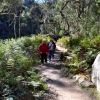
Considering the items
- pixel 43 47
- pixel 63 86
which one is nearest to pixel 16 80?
pixel 63 86

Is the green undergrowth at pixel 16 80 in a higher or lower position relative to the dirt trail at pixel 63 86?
higher

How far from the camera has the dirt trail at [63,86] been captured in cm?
907

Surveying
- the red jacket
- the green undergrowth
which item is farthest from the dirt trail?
the red jacket

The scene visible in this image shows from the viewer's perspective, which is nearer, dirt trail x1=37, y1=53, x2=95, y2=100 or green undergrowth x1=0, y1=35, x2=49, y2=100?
green undergrowth x1=0, y1=35, x2=49, y2=100

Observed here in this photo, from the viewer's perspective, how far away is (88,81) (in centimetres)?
1048

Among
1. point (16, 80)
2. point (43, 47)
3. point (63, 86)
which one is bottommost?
point (63, 86)

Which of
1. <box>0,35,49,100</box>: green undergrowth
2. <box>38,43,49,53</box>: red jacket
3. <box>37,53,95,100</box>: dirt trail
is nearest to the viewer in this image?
<box>0,35,49,100</box>: green undergrowth

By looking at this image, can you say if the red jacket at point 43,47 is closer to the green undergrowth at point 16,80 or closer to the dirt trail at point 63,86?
the dirt trail at point 63,86

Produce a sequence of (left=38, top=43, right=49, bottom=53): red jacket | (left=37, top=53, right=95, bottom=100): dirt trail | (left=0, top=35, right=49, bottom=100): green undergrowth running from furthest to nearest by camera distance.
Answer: (left=38, top=43, right=49, bottom=53): red jacket < (left=37, top=53, right=95, bottom=100): dirt trail < (left=0, top=35, right=49, bottom=100): green undergrowth

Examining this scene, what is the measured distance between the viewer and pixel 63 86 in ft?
33.9

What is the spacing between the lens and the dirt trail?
907cm

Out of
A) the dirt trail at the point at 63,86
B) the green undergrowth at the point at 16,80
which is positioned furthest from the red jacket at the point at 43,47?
the green undergrowth at the point at 16,80

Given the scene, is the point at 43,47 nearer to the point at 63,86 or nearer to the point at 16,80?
the point at 63,86

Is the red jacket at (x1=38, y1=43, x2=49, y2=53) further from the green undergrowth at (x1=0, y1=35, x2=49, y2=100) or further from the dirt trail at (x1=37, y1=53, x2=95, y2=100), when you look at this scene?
the green undergrowth at (x1=0, y1=35, x2=49, y2=100)
